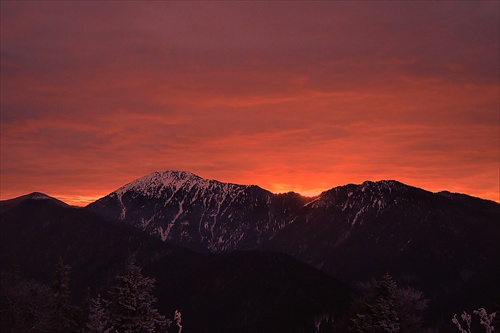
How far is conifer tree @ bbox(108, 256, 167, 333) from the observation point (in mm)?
27094

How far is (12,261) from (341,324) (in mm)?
A: 50637

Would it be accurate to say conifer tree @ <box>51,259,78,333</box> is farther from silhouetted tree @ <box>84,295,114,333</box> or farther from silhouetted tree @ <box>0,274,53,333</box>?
silhouetted tree @ <box>84,295,114,333</box>

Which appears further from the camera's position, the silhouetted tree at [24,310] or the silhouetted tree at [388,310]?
the silhouetted tree at [24,310]

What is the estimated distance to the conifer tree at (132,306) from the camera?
27.1 m

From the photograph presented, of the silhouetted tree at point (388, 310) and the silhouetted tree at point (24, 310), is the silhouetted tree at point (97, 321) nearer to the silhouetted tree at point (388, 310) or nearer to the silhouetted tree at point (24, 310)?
the silhouetted tree at point (24, 310)

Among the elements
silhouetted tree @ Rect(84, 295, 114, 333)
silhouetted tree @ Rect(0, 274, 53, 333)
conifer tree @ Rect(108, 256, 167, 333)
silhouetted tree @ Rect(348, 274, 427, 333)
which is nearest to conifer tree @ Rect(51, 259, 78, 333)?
silhouetted tree @ Rect(0, 274, 53, 333)

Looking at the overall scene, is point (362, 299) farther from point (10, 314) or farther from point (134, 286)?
point (10, 314)

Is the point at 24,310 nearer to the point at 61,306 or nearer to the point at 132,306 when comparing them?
the point at 61,306

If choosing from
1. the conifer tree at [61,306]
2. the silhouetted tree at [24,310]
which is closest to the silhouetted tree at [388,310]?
the conifer tree at [61,306]

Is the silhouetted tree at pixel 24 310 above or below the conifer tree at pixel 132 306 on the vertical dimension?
below

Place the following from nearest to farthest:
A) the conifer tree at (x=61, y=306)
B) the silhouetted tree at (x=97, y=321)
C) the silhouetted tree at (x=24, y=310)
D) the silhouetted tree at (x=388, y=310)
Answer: the silhouetted tree at (x=97, y=321), the silhouetted tree at (x=388, y=310), the silhouetted tree at (x=24, y=310), the conifer tree at (x=61, y=306)

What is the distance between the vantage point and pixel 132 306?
2728cm

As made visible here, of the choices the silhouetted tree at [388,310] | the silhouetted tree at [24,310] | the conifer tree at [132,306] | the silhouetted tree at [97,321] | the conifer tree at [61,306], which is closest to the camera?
the conifer tree at [132,306]

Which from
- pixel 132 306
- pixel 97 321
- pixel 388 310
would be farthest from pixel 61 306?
pixel 132 306
